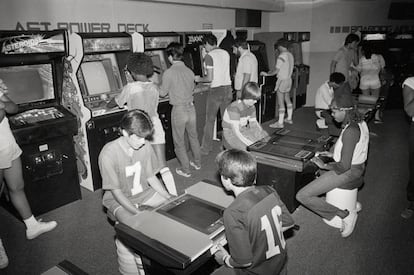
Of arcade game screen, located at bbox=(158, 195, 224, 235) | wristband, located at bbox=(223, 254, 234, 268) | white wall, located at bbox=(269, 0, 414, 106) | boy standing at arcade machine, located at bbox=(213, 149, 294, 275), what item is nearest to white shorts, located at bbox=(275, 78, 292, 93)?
white wall, located at bbox=(269, 0, 414, 106)

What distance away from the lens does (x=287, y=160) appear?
3271 millimetres

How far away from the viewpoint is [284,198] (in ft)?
11.9

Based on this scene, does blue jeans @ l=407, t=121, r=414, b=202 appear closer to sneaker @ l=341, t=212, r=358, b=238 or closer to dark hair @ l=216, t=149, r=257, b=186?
sneaker @ l=341, t=212, r=358, b=238

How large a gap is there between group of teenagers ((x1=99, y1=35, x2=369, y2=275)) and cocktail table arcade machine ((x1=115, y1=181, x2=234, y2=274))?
0.11 m

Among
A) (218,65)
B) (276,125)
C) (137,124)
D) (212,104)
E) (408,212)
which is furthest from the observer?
(276,125)

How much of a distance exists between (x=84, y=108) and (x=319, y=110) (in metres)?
3.67

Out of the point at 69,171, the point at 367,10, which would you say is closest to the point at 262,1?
the point at 367,10

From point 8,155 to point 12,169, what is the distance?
0.17m

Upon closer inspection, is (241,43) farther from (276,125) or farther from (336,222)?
(336,222)

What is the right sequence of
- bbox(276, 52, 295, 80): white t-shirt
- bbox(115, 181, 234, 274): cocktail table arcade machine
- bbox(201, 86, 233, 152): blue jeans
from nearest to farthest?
bbox(115, 181, 234, 274): cocktail table arcade machine
bbox(201, 86, 233, 152): blue jeans
bbox(276, 52, 295, 80): white t-shirt

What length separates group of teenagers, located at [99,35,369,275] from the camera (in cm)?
184

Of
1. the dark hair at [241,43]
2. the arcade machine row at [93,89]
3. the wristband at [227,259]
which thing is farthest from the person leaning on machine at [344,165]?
the dark hair at [241,43]

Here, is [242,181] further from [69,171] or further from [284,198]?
[69,171]

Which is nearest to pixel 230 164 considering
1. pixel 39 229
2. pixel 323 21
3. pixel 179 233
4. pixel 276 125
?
pixel 179 233
